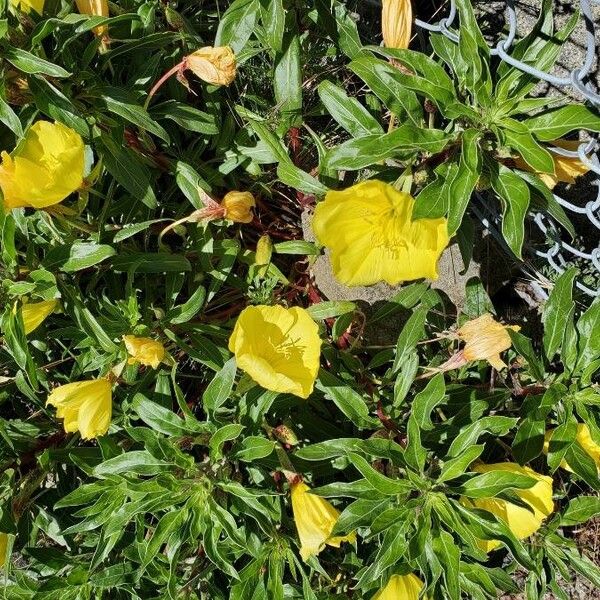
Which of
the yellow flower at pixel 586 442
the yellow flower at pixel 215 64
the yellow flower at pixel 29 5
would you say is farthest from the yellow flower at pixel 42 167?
the yellow flower at pixel 586 442

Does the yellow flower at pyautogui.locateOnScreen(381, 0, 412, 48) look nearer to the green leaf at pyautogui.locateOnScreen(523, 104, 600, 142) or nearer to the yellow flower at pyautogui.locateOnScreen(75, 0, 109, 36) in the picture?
the green leaf at pyautogui.locateOnScreen(523, 104, 600, 142)

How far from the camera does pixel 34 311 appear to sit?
5.54 ft

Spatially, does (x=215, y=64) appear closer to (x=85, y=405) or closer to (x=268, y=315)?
(x=268, y=315)

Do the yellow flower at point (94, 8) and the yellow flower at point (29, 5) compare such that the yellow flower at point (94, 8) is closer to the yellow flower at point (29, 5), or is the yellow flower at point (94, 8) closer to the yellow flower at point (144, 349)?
the yellow flower at point (29, 5)

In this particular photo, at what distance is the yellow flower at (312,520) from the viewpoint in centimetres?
175

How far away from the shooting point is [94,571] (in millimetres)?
1966

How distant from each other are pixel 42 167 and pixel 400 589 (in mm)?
1332

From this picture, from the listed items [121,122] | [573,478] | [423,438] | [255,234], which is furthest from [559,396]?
[121,122]

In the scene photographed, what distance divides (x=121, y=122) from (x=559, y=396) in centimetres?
135

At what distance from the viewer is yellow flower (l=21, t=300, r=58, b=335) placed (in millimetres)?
1670

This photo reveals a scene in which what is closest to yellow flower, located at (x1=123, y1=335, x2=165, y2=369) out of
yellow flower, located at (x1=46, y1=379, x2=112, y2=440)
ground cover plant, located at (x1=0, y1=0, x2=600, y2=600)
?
ground cover plant, located at (x1=0, y1=0, x2=600, y2=600)

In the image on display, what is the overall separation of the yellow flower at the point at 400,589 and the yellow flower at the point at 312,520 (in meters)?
0.16

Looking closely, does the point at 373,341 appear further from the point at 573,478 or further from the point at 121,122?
the point at 121,122

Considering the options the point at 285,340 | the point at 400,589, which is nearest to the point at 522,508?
the point at 400,589
